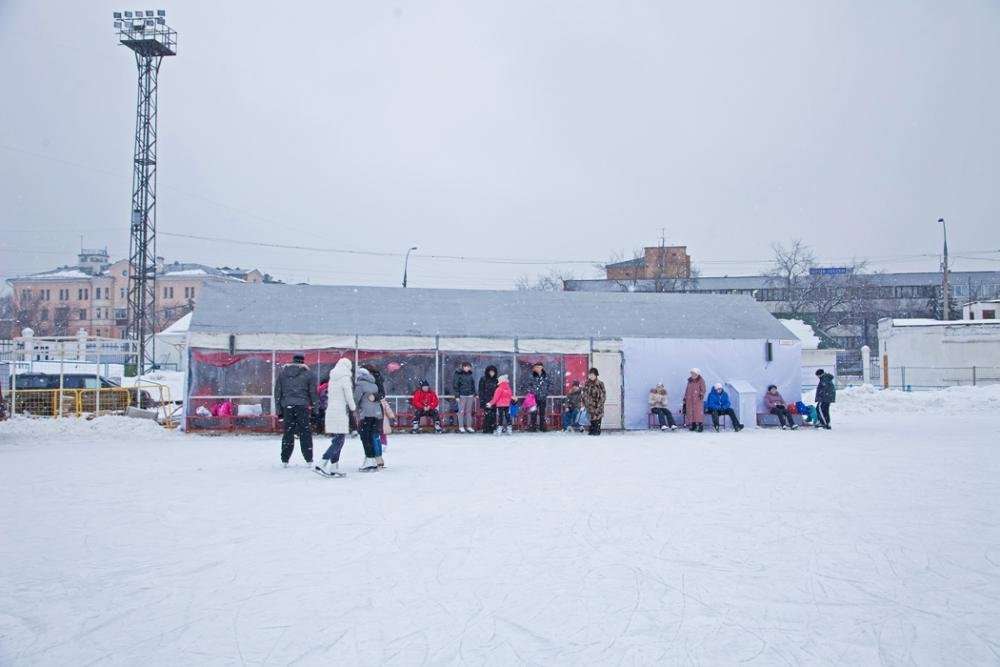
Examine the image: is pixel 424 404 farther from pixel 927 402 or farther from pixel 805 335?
pixel 805 335

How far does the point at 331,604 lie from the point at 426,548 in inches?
61.8

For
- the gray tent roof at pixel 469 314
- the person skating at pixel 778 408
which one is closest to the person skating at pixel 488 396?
the gray tent roof at pixel 469 314

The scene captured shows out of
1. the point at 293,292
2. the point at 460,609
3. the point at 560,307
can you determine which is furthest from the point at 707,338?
the point at 460,609

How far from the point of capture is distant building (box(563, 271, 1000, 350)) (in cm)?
6181

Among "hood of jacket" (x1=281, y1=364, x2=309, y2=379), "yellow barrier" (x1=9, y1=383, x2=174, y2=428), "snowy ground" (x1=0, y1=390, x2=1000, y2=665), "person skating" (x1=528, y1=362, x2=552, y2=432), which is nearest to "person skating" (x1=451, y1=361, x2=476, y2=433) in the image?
"person skating" (x1=528, y1=362, x2=552, y2=432)

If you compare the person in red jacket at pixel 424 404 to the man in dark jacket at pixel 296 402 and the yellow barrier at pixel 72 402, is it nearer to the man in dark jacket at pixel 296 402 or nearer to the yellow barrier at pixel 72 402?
the yellow barrier at pixel 72 402

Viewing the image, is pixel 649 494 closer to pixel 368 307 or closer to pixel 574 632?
pixel 574 632

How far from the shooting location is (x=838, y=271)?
267 feet

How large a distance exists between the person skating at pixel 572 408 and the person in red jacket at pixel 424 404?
329 centimetres

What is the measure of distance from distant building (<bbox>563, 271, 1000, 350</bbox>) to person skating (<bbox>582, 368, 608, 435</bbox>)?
93.0ft

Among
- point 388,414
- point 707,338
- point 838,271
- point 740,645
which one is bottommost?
point 740,645

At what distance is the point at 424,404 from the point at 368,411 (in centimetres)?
800

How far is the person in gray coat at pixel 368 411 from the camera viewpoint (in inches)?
440

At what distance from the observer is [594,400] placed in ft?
62.2
